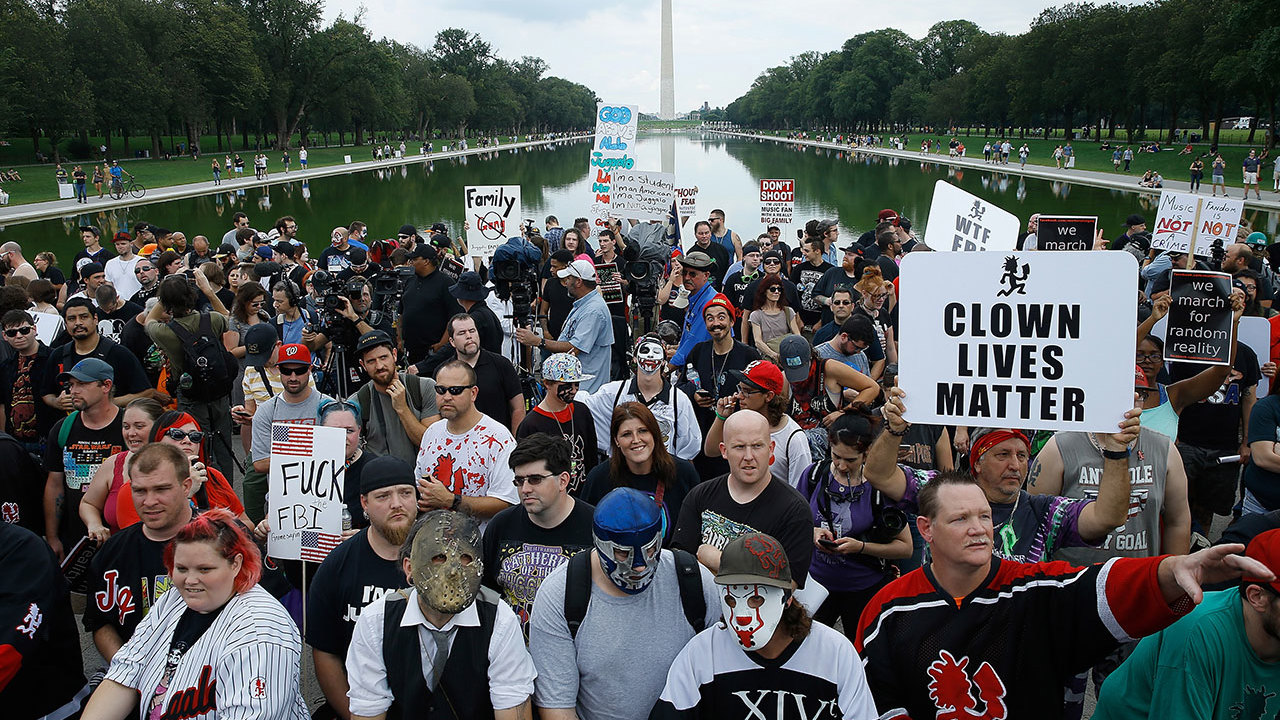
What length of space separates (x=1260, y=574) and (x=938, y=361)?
4.83ft

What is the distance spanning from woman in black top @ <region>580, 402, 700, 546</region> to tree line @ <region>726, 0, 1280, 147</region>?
179ft

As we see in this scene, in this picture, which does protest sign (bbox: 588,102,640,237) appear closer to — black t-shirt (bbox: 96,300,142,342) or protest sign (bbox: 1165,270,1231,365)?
black t-shirt (bbox: 96,300,142,342)

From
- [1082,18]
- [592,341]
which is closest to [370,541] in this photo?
[592,341]

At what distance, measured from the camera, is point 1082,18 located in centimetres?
8019

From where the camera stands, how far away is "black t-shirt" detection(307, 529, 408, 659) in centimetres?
374

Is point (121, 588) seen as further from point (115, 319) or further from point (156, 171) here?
point (156, 171)

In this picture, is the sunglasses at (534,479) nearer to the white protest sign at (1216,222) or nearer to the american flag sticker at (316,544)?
the american flag sticker at (316,544)

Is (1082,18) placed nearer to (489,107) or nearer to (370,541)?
(489,107)

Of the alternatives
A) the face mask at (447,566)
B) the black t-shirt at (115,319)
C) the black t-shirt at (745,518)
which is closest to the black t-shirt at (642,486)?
the black t-shirt at (745,518)

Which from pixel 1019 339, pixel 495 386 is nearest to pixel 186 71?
pixel 495 386

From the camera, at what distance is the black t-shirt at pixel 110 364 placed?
643cm

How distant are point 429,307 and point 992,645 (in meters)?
6.95

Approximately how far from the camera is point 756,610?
2.78m

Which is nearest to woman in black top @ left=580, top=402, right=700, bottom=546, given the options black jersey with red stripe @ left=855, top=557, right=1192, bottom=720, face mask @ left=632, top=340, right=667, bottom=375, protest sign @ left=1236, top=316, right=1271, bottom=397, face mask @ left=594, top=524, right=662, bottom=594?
face mask @ left=632, top=340, right=667, bottom=375
